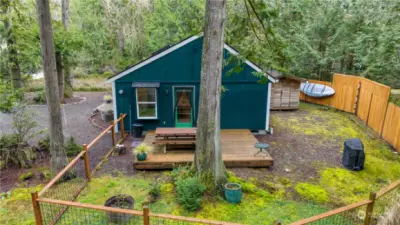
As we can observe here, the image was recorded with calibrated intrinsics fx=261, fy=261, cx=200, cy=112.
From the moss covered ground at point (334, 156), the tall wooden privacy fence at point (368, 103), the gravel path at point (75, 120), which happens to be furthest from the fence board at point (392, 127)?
the gravel path at point (75, 120)

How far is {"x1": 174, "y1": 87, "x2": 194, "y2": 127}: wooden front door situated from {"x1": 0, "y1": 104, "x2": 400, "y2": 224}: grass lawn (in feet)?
10.1

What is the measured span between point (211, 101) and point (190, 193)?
7.14 ft

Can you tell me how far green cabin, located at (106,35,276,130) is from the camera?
34.2 feet

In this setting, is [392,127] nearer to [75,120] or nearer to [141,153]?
[141,153]

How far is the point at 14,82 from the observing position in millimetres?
16062

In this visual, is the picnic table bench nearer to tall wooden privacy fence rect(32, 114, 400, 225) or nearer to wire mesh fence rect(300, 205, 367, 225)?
tall wooden privacy fence rect(32, 114, 400, 225)

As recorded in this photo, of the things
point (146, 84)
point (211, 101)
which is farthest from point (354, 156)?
point (146, 84)

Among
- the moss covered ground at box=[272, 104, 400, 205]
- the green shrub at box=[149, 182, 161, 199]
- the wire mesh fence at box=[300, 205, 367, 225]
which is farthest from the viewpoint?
the moss covered ground at box=[272, 104, 400, 205]

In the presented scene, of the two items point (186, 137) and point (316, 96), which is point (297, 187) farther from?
point (316, 96)

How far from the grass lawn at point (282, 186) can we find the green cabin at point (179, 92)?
4.55 feet

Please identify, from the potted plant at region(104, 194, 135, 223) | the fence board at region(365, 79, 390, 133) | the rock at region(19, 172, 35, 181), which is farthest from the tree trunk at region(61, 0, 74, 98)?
the fence board at region(365, 79, 390, 133)

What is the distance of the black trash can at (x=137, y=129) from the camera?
10.6 meters

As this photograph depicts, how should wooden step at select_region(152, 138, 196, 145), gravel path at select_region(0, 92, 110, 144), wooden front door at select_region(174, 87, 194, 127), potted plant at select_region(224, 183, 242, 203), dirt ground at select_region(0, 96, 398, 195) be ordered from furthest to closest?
gravel path at select_region(0, 92, 110, 144)
wooden front door at select_region(174, 87, 194, 127)
wooden step at select_region(152, 138, 196, 145)
dirt ground at select_region(0, 96, 398, 195)
potted plant at select_region(224, 183, 242, 203)

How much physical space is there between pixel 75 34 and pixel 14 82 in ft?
16.6
